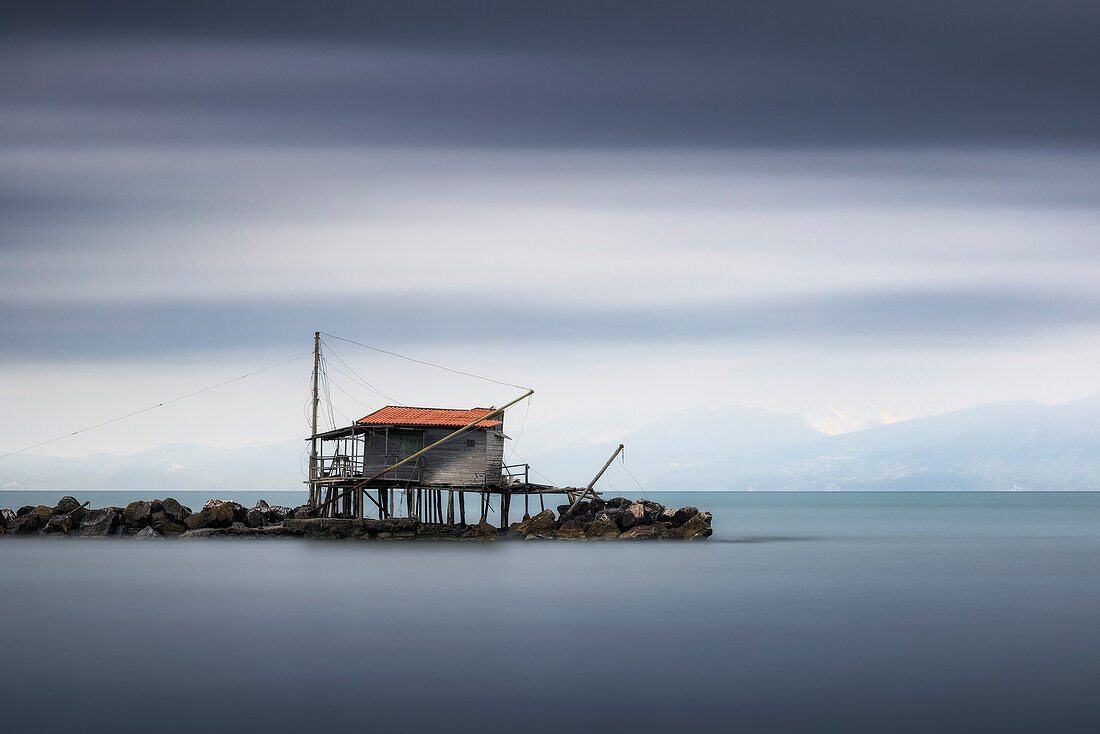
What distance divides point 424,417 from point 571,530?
1071 cm

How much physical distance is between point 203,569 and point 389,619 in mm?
17821

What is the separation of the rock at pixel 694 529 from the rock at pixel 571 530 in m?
5.30

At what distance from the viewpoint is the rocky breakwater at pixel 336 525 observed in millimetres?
60844

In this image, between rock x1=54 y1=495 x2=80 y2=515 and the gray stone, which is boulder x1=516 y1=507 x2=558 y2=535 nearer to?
the gray stone

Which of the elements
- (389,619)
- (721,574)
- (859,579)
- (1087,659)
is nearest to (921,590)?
(859,579)

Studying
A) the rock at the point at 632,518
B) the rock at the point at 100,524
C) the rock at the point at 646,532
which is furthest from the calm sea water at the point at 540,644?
the rock at the point at 100,524

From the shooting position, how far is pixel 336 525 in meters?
60.8

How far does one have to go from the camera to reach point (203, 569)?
1875 inches

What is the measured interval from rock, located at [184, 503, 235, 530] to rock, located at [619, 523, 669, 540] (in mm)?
22600

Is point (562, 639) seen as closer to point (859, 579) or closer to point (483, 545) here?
point (859, 579)

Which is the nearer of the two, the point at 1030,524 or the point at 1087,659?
the point at 1087,659

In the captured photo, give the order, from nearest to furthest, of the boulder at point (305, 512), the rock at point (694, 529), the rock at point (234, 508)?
the rock at point (694, 529) < the boulder at point (305, 512) < the rock at point (234, 508)

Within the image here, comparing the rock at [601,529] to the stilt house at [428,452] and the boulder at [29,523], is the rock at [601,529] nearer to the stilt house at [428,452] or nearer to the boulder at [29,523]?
the stilt house at [428,452]

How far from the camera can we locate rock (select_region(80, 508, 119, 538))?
65438 millimetres
